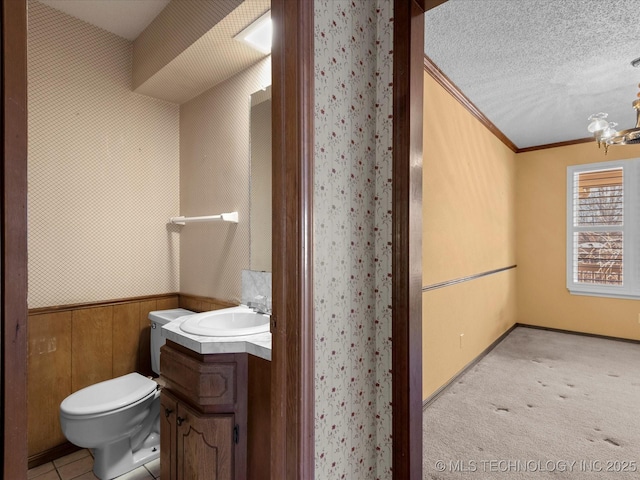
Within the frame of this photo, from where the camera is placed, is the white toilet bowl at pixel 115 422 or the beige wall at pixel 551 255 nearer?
the white toilet bowl at pixel 115 422

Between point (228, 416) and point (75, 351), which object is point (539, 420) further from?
point (75, 351)

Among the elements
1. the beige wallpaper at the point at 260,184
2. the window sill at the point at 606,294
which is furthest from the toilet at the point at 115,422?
the window sill at the point at 606,294

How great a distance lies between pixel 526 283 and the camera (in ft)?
16.6

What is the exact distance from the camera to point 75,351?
89.8 inches

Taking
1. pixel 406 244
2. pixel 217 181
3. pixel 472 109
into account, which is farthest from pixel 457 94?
pixel 406 244

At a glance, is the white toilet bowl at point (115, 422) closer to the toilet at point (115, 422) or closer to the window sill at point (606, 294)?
the toilet at point (115, 422)

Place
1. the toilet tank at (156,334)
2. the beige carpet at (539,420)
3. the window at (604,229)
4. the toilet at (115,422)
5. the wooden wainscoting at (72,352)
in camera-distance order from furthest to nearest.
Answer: the window at (604,229) < the toilet tank at (156,334) < the wooden wainscoting at (72,352) < the beige carpet at (539,420) < the toilet at (115,422)

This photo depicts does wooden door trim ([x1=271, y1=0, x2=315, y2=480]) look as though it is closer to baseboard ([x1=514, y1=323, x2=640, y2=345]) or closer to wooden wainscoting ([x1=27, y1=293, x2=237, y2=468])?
wooden wainscoting ([x1=27, y1=293, x2=237, y2=468])

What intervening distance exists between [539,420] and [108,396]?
109 inches

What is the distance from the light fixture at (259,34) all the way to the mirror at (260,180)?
23 centimetres

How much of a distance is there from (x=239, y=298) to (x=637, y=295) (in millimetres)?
4704

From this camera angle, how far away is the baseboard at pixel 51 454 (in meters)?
2.12

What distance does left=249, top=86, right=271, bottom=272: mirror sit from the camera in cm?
214

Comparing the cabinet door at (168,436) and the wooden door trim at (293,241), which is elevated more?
the wooden door trim at (293,241)
